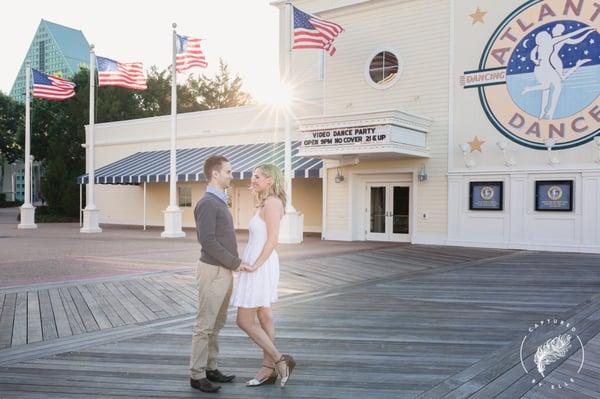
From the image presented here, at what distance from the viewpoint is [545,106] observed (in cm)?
1467

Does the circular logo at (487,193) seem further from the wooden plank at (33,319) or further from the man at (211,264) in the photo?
the man at (211,264)

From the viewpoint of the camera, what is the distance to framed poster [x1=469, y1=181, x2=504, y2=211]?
50.5 ft

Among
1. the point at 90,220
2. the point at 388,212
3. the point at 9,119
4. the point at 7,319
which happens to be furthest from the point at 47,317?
the point at 9,119

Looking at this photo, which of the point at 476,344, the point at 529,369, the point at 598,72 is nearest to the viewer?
the point at 529,369

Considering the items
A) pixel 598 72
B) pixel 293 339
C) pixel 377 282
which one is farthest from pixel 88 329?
pixel 598 72

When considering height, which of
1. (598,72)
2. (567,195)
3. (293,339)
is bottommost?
(293,339)

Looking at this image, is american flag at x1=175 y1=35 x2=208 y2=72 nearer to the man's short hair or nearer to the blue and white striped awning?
the blue and white striped awning

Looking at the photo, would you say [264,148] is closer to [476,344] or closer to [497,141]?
[497,141]

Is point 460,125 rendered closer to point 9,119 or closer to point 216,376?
point 216,376

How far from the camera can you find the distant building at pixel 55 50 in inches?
3346

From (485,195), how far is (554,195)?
180 cm

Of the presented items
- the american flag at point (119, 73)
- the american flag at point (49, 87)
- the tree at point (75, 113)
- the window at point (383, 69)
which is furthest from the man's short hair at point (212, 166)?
the tree at point (75, 113)

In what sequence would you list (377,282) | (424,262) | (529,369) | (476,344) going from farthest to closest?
(424,262)
(377,282)
(476,344)
(529,369)

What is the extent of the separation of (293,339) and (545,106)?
11.9 metres
